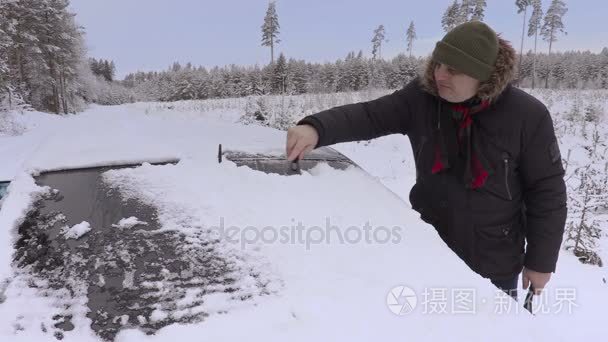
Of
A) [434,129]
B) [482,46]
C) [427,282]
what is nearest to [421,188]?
[434,129]

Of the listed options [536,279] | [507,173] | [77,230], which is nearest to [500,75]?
[507,173]

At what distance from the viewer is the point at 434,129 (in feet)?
6.12

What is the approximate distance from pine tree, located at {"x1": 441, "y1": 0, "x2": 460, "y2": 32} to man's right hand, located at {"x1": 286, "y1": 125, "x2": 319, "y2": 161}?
39242mm

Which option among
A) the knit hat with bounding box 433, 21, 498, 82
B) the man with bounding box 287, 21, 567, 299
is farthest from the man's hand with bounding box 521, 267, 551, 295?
the knit hat with bounding box 433, 21, 498, 82

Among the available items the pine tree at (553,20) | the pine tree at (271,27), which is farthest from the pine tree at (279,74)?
the pine tree at (553,20)

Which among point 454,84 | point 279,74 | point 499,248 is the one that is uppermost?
point 279,74

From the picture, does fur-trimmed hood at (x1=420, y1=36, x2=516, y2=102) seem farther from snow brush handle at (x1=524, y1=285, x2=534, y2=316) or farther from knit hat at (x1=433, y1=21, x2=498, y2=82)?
snow brush handle at (x1=524, y1=285, x2=534, y2=316)

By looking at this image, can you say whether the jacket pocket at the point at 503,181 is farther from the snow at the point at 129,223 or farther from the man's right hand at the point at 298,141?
the snow at the point at 129,223

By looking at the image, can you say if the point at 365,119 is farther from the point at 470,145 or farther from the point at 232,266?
the point at 232,266

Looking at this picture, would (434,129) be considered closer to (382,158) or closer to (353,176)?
(353,176)

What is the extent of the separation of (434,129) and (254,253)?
107 cm

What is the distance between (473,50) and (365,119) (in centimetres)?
55

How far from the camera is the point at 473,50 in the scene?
158cm

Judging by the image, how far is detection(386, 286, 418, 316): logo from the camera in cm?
108
